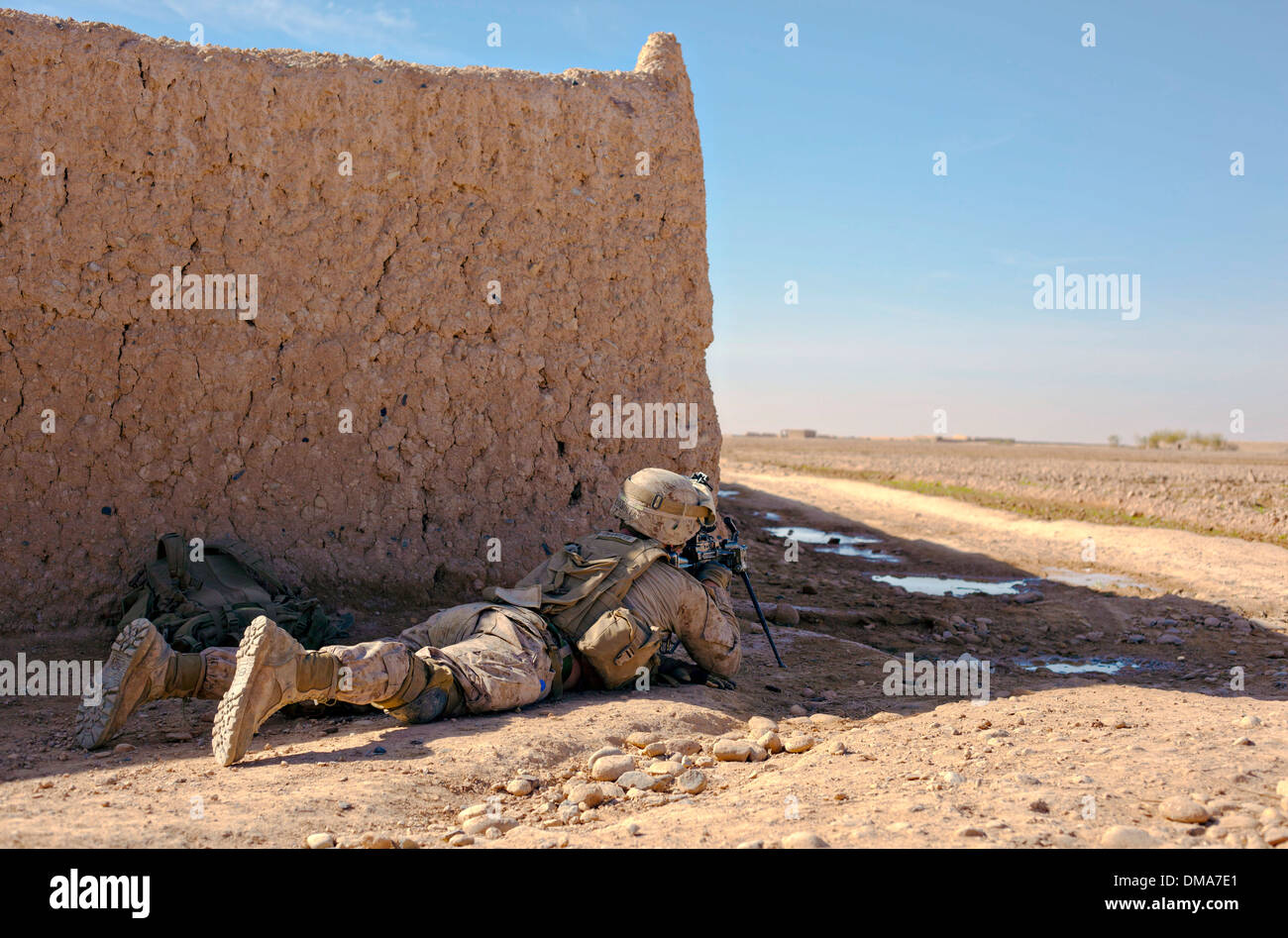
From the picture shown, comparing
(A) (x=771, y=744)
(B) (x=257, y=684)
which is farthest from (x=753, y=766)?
(B) (x=257, y=684)

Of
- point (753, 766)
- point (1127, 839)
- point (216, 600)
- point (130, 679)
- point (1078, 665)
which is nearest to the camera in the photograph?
point (1127, 839)

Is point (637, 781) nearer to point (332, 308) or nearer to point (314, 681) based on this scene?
point (314, 681)

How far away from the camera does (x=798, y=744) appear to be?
149 inches

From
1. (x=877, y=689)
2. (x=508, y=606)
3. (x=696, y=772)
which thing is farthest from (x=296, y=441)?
(x=877, y=689)

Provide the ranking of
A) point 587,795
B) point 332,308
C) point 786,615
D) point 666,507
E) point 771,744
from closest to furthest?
1. point 587,795
2. point 771,744
3. point 666,507
4. point 332,308
5. point 786,615

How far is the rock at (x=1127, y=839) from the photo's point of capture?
2.45 m

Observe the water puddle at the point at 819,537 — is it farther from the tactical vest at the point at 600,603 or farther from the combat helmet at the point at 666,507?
the tactical vest at the point at 600,603

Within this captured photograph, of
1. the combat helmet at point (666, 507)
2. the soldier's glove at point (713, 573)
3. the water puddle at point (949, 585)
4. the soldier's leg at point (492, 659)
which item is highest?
the combat helmet at point (666, 507)

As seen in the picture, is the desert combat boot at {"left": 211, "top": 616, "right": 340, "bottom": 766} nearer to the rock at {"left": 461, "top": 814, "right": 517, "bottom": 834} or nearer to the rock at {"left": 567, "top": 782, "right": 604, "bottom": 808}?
the rock at {"left": 461, "top": 814, "right": 517, "bottom": 834}

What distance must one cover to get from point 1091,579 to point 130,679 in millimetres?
8552

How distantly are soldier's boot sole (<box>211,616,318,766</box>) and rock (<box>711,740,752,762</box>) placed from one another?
1.67m

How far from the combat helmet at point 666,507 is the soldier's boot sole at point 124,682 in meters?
2.16

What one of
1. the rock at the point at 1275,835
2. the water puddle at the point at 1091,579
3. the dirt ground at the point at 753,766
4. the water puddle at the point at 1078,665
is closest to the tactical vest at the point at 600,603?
the dirt ground at the point at 753,766
